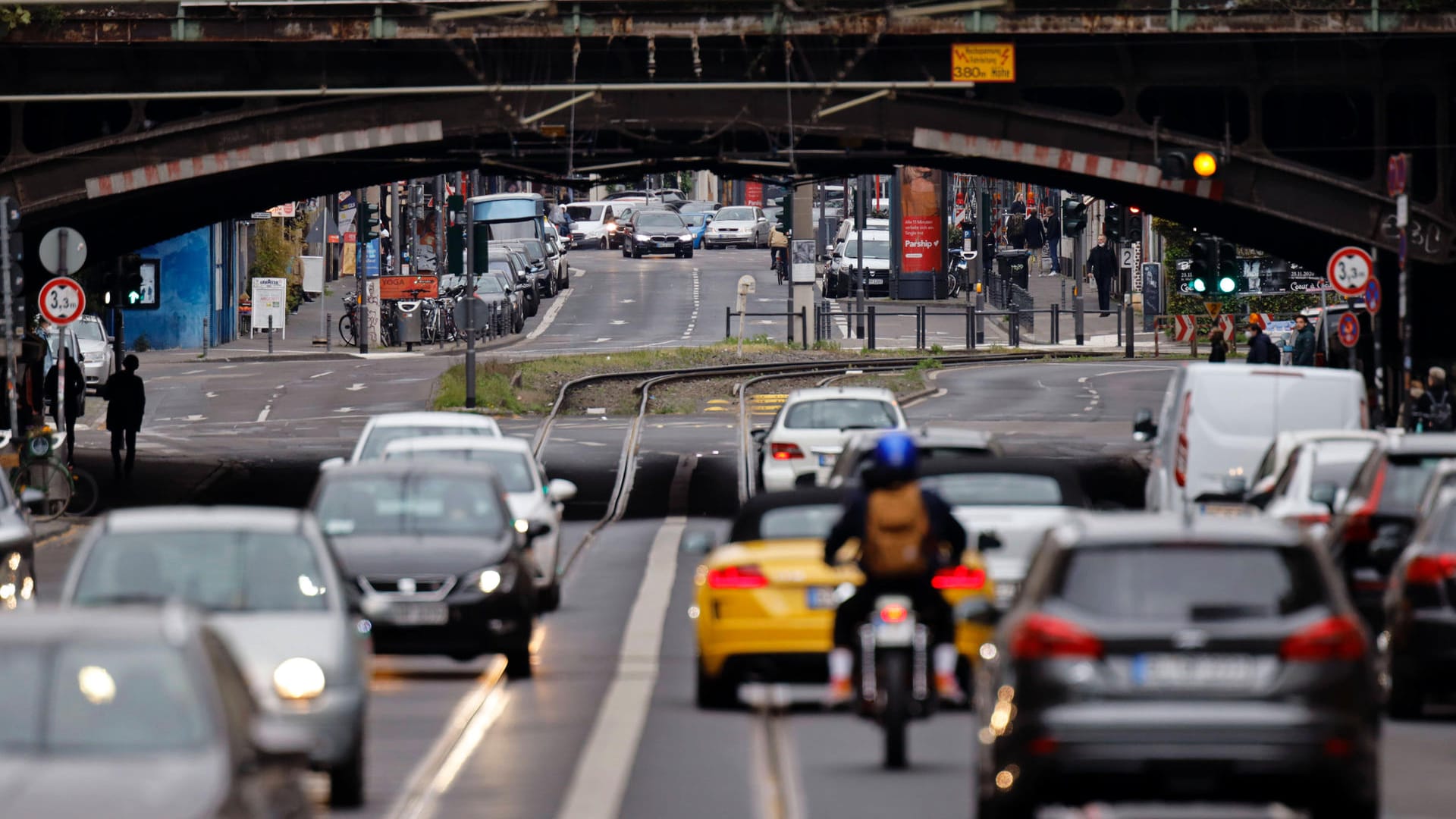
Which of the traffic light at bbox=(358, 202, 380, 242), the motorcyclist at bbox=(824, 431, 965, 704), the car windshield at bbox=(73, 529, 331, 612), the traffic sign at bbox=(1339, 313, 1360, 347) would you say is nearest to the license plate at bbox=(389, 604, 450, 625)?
the car windshield at bbox=(73, 529, 331, 612)

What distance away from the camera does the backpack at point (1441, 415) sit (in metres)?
30.5

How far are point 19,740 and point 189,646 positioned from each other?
514mm

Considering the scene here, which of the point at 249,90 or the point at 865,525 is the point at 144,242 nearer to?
the point at 249,90

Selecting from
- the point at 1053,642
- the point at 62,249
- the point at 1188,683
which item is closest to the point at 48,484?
the point at 62,249

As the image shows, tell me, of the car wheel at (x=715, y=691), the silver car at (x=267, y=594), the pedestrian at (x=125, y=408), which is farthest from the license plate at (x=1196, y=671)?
the pedestrian at (x=125, y=408)

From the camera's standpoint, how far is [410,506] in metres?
17.5

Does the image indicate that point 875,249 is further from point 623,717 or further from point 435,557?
point 623,717

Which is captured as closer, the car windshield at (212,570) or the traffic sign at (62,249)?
the car windshield at (212,570)

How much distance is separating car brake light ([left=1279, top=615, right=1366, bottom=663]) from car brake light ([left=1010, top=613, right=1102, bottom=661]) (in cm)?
69

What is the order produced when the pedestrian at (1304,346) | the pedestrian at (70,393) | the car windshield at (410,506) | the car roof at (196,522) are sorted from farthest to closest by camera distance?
the pedestrian at (1304,346), the pedestrian at (70,393), the car windshield at (410,506), the car roof at (196,522)

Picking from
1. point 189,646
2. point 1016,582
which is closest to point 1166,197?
point 1016,582

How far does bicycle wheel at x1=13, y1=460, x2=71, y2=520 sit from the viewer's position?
30.4 meters

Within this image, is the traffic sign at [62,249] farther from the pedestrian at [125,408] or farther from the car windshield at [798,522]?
the car windshield at [798,522]

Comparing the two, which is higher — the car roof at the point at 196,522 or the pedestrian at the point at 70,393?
the car roof at the point at 196,522
